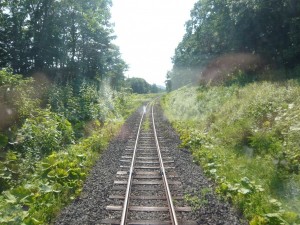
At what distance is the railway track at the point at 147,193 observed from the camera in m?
6.13

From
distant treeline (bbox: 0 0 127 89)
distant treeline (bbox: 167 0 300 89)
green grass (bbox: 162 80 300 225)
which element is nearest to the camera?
green grass (bbox: 162 80 300 225)

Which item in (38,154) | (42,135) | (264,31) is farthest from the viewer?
(264,31)

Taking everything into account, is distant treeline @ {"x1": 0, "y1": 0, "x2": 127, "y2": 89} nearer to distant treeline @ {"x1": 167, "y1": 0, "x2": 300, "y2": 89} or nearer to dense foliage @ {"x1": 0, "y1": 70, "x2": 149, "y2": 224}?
dense foliage @ {"x1": 0, "y1": 70, "x2": 149, "y2": 224}

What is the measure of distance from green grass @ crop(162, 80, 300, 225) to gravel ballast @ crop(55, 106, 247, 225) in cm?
36

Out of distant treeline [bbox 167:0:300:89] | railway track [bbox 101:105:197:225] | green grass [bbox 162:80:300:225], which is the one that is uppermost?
distant treeline [bbox 167:0:300:89]

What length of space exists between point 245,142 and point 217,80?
61.0 feet

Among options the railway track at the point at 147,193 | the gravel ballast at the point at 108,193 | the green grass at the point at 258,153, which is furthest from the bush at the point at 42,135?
the green grass at the point at 258,153

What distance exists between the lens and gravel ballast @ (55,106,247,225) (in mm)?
6164

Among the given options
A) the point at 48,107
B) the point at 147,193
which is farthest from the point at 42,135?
the point at 147,193

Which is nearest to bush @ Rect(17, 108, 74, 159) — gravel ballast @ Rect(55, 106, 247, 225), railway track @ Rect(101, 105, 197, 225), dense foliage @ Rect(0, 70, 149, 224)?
dense foliage @ Rect(0, 70, 149, 224)

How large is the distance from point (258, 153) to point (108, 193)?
5373mm

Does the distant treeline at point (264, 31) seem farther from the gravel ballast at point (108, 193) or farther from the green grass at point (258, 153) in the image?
the gravel ballast at point (108, 193)

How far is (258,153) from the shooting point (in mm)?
9633

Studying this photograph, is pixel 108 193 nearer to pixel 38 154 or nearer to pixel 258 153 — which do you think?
pixel 38 154
